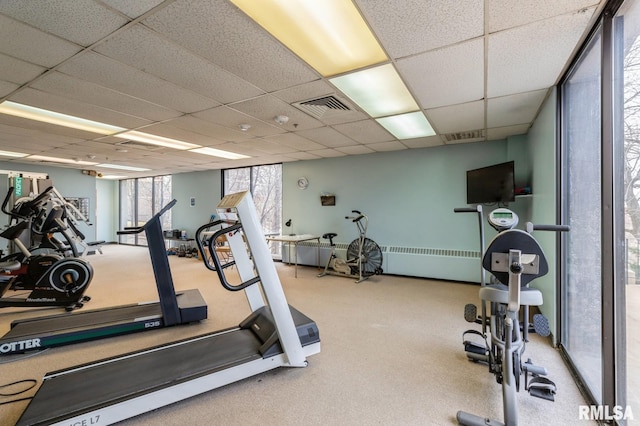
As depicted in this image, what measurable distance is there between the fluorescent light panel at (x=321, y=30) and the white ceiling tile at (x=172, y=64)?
0.72 metres

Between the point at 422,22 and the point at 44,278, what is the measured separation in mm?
5204

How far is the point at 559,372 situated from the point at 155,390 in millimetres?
3087

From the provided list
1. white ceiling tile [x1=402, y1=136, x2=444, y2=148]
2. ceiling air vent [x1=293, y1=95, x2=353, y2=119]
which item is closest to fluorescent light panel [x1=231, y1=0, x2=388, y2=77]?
ceiling air vent [x1=293, y1=95, x2=353, y2=119]

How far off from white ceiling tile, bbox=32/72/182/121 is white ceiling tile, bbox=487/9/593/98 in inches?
132

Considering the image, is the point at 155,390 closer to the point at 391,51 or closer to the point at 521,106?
the point at 391,51

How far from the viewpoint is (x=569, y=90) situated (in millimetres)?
2590

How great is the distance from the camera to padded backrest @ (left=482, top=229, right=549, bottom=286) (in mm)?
1713

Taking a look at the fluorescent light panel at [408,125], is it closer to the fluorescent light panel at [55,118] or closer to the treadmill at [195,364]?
the treadmill at [195,364]

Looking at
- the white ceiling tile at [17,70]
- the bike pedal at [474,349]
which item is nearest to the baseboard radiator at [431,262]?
the bike pedal at [474,349]

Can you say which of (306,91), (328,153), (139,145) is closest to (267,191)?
(328,153)

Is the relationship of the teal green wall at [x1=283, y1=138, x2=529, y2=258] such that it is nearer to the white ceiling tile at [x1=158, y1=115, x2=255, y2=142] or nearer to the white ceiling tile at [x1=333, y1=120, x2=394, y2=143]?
the white ceiling tile at [x1=333, y1=120, x2=394, y2=143]

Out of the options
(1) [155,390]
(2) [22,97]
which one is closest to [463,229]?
(1) [155,390]

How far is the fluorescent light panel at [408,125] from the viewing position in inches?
148

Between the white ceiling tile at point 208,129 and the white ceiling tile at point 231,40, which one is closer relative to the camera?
the white ceiling tile at point 231,40
